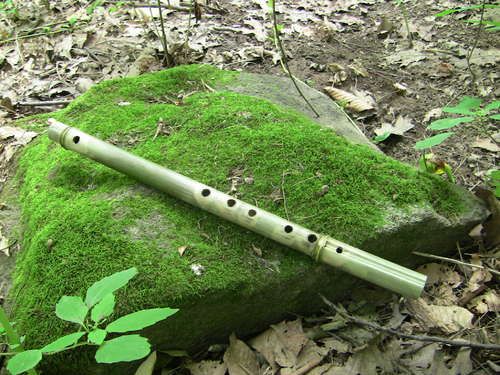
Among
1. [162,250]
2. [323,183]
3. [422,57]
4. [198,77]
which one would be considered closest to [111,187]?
[162,250]

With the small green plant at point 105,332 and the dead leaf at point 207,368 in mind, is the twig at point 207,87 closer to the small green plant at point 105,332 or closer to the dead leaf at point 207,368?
the dead leaf at point 207,368

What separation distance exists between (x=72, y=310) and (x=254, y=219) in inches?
41.2

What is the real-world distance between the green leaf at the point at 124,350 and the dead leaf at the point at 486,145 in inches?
118

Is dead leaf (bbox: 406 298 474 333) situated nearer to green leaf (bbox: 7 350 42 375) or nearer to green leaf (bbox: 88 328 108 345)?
green leaf (bbox: 88 328 108 345)

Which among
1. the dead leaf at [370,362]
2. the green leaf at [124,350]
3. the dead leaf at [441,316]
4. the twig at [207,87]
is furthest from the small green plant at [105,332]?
Answer: the twig at [207,87]

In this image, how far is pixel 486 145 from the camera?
3.27m

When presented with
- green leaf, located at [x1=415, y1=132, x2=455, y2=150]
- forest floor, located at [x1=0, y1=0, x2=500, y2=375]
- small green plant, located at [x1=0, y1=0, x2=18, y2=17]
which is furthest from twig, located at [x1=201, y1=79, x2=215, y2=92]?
small green plant, located at [x1=0, y1=0, x2=18, y2=17]

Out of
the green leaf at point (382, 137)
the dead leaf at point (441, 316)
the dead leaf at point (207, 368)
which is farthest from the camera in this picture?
the green leaf at point (382, 137)

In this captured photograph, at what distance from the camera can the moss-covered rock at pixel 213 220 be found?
211 centimetres

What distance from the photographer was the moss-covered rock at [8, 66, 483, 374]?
211 cm

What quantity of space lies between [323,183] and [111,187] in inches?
50.5

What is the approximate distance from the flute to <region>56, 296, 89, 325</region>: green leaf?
993 mm

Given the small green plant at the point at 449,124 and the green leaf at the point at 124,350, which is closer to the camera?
the green leaf at the point at 124,350

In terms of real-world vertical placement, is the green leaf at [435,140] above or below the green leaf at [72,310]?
above
